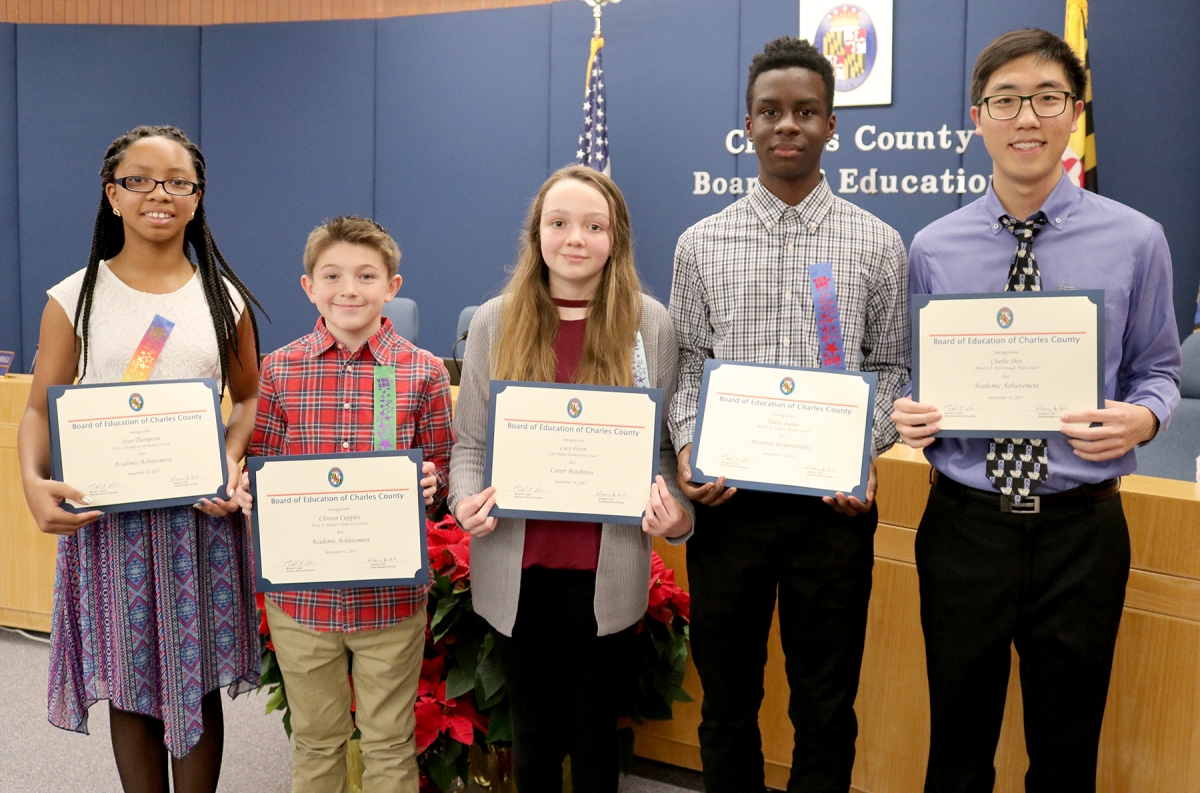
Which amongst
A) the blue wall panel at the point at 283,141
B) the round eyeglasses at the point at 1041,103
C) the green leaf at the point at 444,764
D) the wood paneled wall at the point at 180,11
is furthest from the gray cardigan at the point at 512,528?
the wood paneled wall at the point at 180,11

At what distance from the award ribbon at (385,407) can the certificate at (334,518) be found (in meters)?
0.10

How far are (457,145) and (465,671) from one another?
435 cm

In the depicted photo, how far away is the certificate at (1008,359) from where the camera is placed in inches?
58.5

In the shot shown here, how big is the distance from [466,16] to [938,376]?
497cm

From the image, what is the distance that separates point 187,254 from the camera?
1.95 metres

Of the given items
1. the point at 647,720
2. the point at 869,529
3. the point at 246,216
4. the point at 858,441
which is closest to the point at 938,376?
the point at 858,441

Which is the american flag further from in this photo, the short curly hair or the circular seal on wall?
the short curly hair

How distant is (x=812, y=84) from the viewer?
1.69 m

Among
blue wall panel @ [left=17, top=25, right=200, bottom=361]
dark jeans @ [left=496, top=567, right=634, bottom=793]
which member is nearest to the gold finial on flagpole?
blue wall panel @ [left=17, top=25, right=200, bottom=361]

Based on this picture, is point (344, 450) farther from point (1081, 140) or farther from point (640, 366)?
point (1081, 140)

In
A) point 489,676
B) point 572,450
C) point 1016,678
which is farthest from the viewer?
point 489,676

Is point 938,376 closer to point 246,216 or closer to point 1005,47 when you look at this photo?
point 1005,47

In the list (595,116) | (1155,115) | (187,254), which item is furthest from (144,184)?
(1155,115)

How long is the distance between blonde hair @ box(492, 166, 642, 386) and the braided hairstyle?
54 cm
